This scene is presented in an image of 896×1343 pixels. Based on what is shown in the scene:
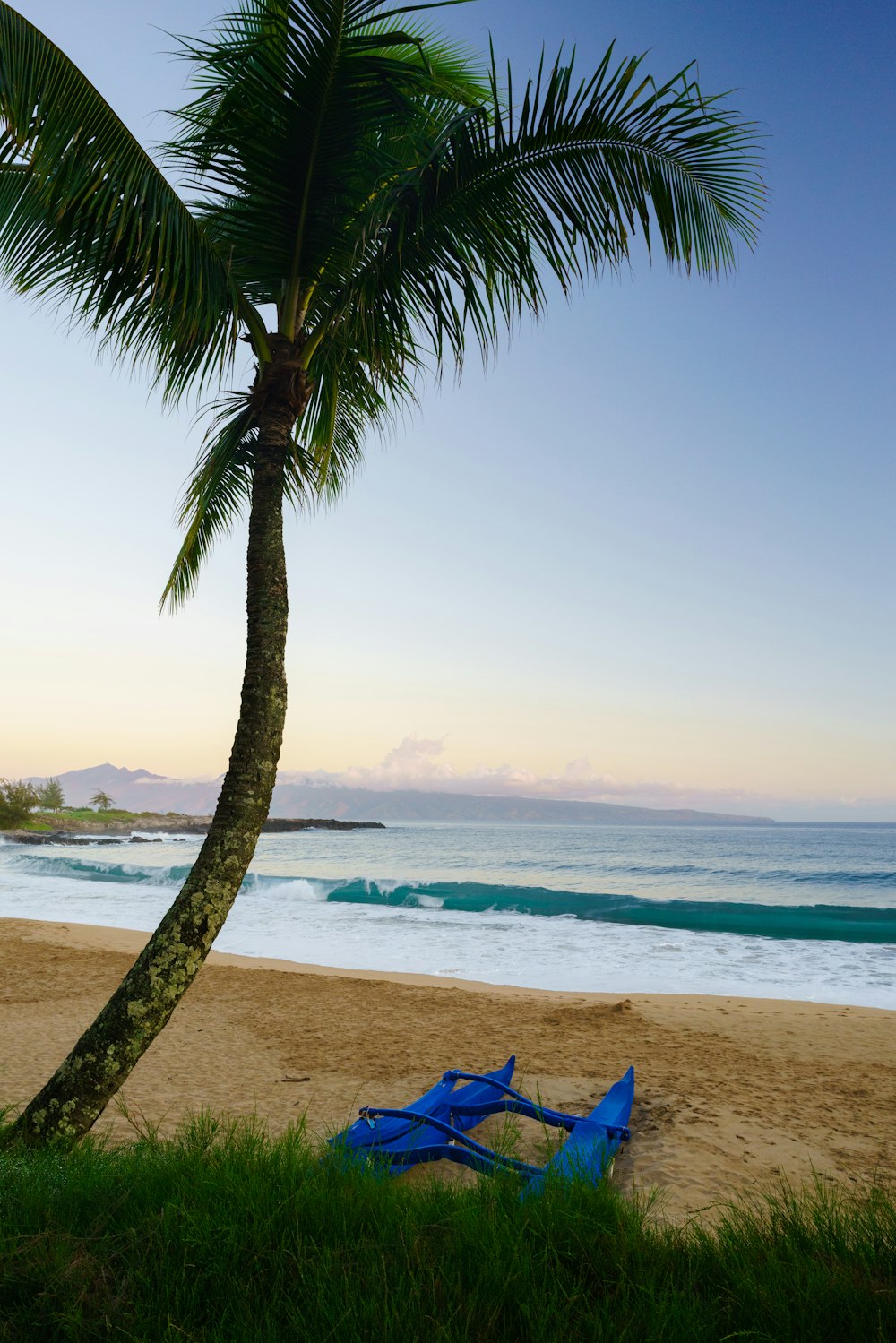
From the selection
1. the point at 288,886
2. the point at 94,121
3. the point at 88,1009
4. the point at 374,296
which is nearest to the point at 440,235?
the point at 374,296

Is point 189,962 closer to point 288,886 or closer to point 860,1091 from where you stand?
point 860,1091

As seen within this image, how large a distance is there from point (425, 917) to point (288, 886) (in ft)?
27.1

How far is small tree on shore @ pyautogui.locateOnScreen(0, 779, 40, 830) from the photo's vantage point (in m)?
54.0

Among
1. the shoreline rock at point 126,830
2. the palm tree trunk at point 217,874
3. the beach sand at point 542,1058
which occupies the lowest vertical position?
the shoreline rock at point 126,830

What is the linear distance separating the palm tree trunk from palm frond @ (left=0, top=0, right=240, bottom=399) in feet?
2.57

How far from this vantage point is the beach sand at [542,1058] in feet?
14.7

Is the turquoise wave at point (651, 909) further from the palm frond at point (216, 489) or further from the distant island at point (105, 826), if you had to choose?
the distant island at point (105, 826)

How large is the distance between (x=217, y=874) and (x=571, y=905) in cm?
1951

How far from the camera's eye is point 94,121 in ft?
12.3

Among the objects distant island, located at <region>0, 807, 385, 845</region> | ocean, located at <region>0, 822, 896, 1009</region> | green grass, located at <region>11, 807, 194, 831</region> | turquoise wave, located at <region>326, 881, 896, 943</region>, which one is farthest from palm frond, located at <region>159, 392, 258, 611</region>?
green grass, located at <region>11, 807, 194, 831</region>

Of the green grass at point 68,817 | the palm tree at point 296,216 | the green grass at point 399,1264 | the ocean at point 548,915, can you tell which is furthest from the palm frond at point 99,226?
the green grass at point 68,817

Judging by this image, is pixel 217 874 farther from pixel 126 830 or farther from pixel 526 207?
pixel 126 830

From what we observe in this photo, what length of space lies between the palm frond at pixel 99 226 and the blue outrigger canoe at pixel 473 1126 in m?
4.19

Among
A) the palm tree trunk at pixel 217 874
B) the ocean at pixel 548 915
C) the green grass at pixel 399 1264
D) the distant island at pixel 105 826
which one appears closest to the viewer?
the green grass at pixel 399 1264
